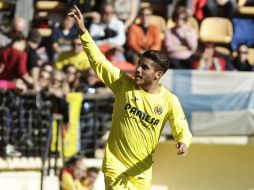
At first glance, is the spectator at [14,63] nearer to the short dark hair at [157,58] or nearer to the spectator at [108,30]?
the spectator at [108,30]

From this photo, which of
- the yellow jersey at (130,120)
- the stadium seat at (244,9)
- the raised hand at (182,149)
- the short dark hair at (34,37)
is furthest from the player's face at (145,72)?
the stadium seat at (244,9)

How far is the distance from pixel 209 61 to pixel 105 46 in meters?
1.67

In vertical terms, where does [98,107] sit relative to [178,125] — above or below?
below

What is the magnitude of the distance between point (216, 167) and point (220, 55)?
2089mm

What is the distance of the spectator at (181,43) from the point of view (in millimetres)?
13250

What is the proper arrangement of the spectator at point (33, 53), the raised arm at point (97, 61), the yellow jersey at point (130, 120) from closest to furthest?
the raised arm at point (97, 61)
the yellow jersey at point (130, 120)
the spectator at point (33, 53)

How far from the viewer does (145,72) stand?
7582 mm

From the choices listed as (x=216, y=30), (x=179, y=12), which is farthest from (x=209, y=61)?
(x=216, y=30)

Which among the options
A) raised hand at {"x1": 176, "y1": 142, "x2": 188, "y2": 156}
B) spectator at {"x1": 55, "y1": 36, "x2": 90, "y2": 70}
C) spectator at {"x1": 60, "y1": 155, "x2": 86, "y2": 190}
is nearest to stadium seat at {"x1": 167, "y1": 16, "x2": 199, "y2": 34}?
spectator at {"x1": 55, "y1": 36, "x2": 90, "y2": 70}

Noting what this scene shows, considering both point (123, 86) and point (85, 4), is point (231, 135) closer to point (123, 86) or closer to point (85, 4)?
point (85, 4)

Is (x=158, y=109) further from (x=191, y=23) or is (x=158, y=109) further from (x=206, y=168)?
(x=191, y=23)

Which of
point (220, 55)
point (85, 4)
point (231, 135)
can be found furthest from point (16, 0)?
point (231, 135)

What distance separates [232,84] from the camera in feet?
41.1

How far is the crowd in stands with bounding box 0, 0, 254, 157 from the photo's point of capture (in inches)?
492
